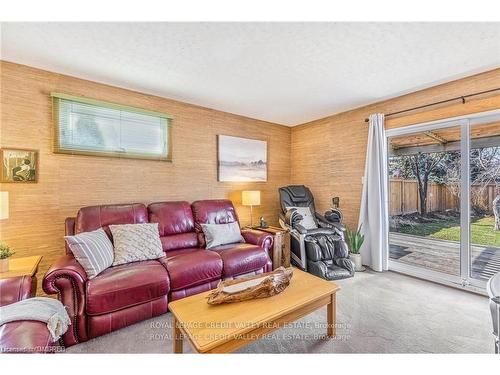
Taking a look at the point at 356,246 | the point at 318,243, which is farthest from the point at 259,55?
the point at 356,246

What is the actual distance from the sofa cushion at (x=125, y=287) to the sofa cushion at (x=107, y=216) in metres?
0.54

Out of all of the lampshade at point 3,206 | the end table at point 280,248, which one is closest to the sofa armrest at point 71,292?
the lampshade at point 3,206

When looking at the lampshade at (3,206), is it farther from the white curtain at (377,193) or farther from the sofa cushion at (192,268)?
the white curtain at (377,193)

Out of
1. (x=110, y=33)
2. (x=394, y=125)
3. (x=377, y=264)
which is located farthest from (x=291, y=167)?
(x=110, y=33)

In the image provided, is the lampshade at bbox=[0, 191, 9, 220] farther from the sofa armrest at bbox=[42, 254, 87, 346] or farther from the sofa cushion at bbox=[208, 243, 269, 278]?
the sofa cushion at bbox=[208, 243, 269, 278]

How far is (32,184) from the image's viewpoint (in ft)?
7.72

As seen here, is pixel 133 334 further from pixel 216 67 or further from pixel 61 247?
pixel 216 67

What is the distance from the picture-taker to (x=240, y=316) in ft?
4.65

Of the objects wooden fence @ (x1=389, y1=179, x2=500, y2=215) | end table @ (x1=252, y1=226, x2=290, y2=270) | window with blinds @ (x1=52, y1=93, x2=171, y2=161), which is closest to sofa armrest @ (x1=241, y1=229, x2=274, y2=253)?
end table @ (x1=252, y1=226, x2=290, y2=270)

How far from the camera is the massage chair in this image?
3.06m

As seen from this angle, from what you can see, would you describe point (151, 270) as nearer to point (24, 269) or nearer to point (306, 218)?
Result: point (24, 269)

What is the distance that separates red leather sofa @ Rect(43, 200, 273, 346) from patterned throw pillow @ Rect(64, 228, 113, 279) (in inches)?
2.1

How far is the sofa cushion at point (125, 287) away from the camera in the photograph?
1.79 m

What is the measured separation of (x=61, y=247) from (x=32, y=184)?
2.35 feet
